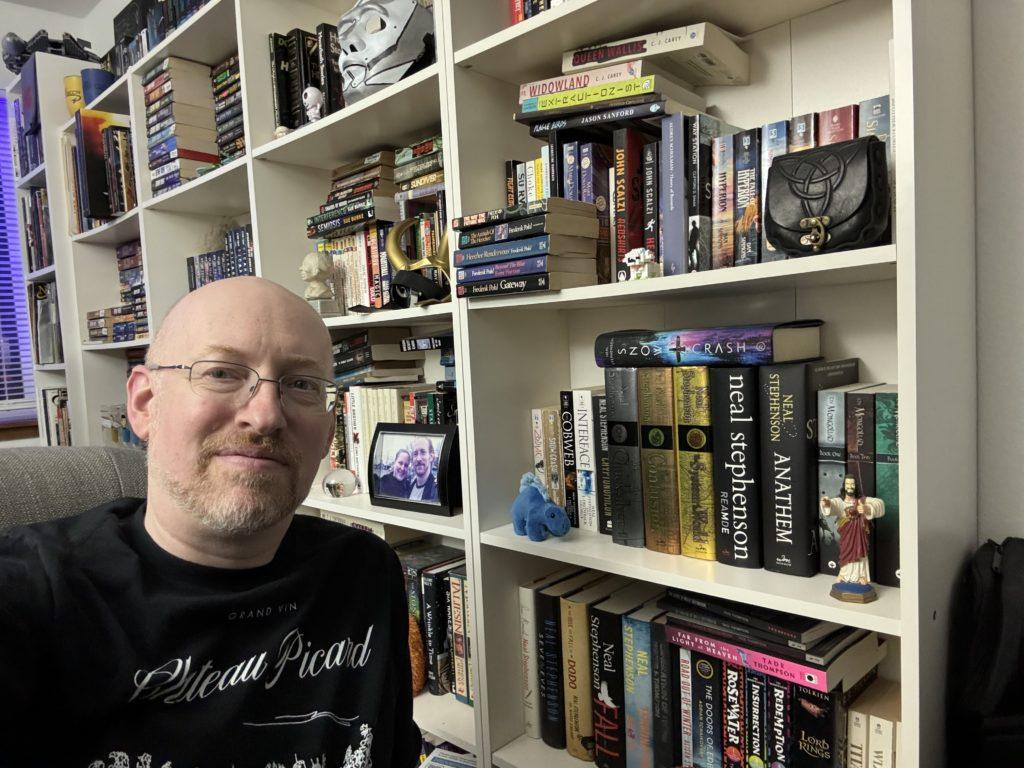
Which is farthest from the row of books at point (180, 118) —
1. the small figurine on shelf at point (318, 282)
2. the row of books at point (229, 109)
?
the small figurine on shelf at point (318, 282)

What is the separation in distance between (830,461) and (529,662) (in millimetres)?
701

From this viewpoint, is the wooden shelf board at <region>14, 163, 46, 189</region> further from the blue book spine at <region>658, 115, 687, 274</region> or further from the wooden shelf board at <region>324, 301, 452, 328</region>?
the blue book spine at <region>658, 115, 687, 274</region>

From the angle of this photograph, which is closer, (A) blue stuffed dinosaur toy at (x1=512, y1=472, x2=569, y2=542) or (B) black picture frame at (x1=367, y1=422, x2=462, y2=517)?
(A) blue stuffed dinosaur toy at (x1=512, y1=472, x2=569, y2=542)

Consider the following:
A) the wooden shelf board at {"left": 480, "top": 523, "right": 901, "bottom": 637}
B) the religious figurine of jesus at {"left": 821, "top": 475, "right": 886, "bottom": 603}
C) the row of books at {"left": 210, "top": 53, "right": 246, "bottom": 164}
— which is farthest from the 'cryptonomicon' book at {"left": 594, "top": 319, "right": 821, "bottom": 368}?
the row of books at {"left": 210, "top": 53, "right": 246, "bottom": 164}

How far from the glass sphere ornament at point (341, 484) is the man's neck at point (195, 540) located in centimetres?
76

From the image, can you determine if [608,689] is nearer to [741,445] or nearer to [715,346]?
[741,445]

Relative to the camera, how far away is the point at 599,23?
1.09m

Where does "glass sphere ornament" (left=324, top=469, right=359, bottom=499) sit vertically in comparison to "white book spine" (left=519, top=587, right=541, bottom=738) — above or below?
above

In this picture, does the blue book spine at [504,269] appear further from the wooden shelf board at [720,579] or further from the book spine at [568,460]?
the wooden shelf board at [720,579]

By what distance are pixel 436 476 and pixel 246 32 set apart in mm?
1168

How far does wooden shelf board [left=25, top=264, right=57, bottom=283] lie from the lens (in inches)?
101

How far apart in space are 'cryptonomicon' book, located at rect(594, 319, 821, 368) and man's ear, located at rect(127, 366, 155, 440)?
0.68 metres

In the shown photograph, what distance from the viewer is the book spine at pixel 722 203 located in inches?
39.9

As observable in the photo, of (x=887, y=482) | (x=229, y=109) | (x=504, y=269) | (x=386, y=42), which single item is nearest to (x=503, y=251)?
(x=504, y=269)
